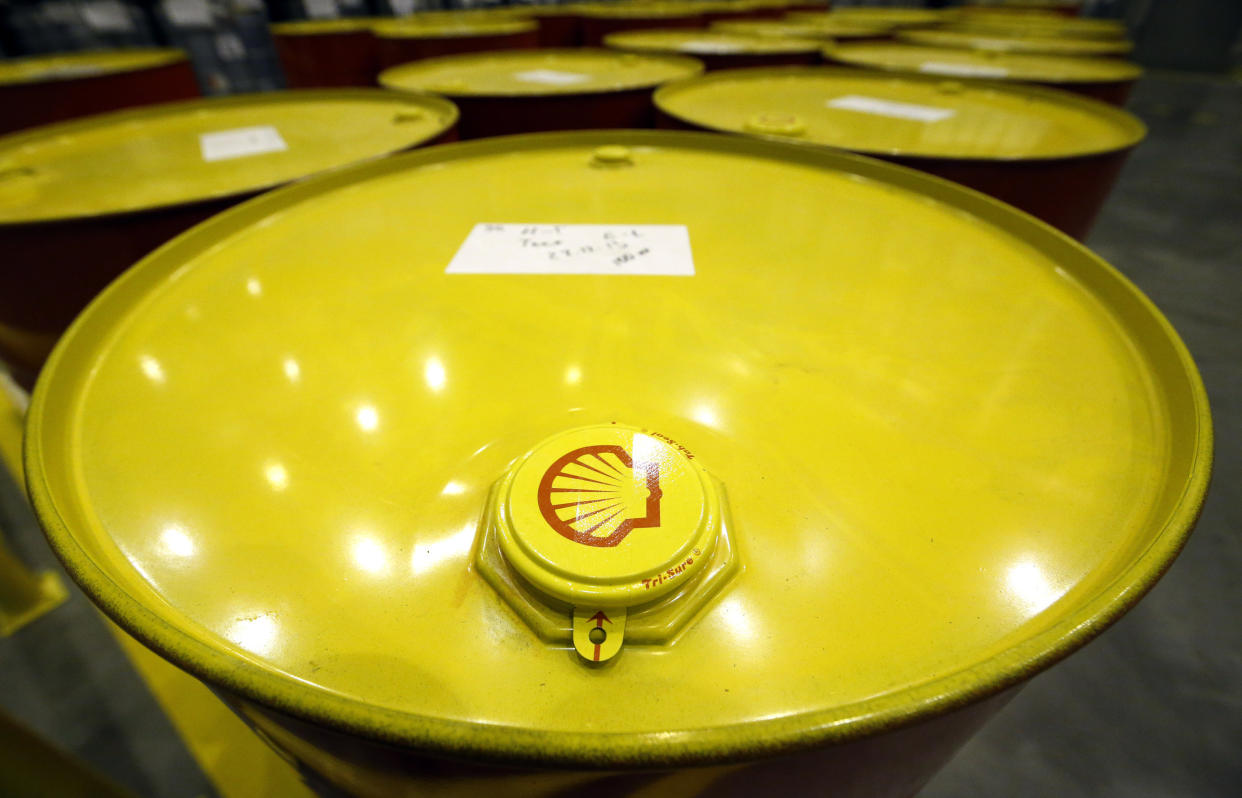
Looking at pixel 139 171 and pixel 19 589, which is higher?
pixel 139 171

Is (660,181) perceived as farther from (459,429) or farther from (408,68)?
(408,68)

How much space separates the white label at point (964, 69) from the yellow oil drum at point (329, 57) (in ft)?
8.24

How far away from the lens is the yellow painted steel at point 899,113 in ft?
4.27

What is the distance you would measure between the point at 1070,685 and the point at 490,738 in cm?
155

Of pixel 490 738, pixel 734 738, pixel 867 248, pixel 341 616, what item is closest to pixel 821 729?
pixel 734 738

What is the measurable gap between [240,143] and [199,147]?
3.9 inches

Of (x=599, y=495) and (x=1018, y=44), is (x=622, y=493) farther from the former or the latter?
(x=1018, y=44)

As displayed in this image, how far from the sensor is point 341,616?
1.31ft

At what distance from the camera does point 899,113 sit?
1539 millimetres

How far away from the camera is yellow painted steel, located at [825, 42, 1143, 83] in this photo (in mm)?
2244

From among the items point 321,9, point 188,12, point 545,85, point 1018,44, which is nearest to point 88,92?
point 545,85

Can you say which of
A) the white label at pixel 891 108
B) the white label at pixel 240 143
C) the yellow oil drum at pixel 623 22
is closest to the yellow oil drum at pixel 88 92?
the white label at pixel 240 143

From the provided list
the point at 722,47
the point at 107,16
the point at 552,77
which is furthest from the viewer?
the point at 107,16

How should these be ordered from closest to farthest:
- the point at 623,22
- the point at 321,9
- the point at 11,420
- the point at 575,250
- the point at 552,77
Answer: the point at 575,250
the point at 11,420
the point at 552,77
the point at 623,22
the point at 321,9
